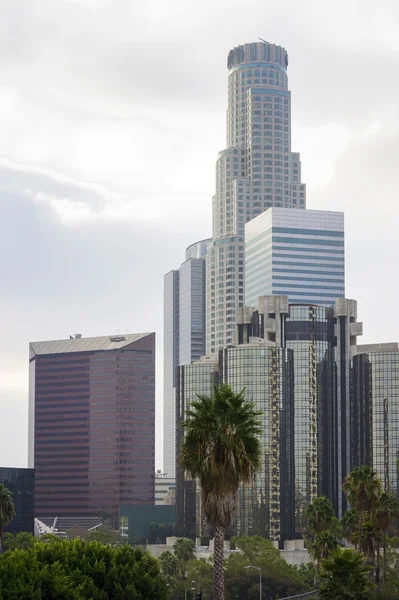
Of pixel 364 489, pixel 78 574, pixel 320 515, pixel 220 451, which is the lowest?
pixel 78 574

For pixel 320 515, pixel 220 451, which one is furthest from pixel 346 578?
pixel 320 515

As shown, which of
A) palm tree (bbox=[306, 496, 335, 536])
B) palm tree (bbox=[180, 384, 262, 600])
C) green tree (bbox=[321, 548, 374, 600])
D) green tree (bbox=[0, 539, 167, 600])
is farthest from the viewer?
palm tree (bbox=[306, 496, 335, 536])

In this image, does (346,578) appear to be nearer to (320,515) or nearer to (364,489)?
(364,489)

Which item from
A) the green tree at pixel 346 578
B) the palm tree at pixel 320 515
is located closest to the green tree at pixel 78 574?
the green tree at pixel 346 578

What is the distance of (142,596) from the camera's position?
334 ft

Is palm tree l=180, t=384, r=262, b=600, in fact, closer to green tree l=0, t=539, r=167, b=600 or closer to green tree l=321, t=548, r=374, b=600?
green tree l=0, t=539, r=167, b=600

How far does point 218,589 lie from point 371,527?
248 ft

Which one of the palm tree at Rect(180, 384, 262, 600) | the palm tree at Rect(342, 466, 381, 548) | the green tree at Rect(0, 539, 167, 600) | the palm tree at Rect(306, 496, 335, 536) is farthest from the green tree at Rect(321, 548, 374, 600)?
the palm tree at Rect(306, 496, 335, 536)

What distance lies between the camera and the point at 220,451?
74.4 m

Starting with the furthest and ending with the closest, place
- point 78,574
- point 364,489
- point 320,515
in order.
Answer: point 320,515 < point 364,489 < point 78,574

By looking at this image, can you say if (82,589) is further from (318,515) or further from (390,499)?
(318,515)

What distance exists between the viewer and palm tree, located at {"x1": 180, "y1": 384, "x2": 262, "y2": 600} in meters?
74.2

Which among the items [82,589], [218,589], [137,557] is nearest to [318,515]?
[137,557]

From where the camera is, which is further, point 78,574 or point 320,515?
point 320,515
